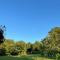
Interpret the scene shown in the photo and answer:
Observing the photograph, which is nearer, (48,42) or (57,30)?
(57,30)

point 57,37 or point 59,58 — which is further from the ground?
point 57,37

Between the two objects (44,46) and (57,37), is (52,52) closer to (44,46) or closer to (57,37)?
(57,37)

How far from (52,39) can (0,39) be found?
21732 millimetres

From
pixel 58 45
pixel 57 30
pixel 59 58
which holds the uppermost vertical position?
pixel 57 30

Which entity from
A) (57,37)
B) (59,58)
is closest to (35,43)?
(57,37)

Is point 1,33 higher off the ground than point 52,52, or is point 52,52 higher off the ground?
point 1,33

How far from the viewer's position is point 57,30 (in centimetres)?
5362

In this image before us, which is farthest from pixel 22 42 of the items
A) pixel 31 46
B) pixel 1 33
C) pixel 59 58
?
pixel 59 58

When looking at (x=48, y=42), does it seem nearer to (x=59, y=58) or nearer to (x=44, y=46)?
(x=44, y=46)

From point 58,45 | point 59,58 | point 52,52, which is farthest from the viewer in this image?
point 58,45

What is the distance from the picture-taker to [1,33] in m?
36.3

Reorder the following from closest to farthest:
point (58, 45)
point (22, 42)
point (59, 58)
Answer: point (59, 58) → point (58, 45) → point (22, 42)

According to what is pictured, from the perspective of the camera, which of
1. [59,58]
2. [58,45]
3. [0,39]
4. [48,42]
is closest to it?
[59,58]

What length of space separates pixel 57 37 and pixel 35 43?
2451cm
